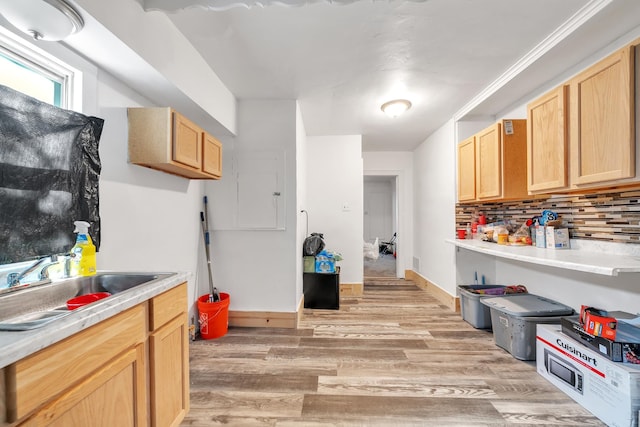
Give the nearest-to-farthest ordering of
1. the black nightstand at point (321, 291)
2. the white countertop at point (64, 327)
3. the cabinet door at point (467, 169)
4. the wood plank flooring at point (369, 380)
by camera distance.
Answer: the white countertop at point (64, 327) → the wood plank flooring at point (369, 380) → the cabinet door at point (467, 169) → the black nightstand at point (321, 291)

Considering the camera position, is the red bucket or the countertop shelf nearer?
the countertop shelf

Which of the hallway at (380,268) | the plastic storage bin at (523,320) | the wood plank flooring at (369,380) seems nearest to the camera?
the wood plank flooring at (369,380)

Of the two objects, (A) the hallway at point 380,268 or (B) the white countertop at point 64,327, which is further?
(A) the hallway at point 380,268

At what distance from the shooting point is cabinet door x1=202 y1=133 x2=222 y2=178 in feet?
7.39

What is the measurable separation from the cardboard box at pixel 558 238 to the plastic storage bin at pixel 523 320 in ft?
1.61

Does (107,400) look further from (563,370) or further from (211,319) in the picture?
(563,370)

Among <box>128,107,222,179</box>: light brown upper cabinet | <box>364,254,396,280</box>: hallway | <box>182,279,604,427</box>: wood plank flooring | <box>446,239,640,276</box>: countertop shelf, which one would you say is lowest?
<box>182,279,604,427</box>: wood plank flooring

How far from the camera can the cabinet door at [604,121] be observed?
150 cm

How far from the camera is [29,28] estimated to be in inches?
44.7

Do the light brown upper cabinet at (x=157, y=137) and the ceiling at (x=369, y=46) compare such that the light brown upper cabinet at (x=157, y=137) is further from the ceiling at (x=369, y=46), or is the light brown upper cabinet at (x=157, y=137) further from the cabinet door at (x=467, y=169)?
the cabinet door at (x=467, y=169)

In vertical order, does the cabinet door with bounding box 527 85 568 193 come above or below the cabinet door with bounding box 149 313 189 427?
above

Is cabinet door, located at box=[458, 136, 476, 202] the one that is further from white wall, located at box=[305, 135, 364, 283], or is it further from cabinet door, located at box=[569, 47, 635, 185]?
white wall, located at box=[305, 135, 364, 283]

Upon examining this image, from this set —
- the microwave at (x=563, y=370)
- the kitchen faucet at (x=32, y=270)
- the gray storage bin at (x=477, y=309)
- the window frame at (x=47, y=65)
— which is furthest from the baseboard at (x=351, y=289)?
the window frame at (x=47, y=65)

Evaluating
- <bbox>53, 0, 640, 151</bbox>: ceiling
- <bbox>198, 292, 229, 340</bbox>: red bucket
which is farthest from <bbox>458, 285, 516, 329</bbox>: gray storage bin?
<bbox>198, 292, 229, 340</bbox>: red bucket
